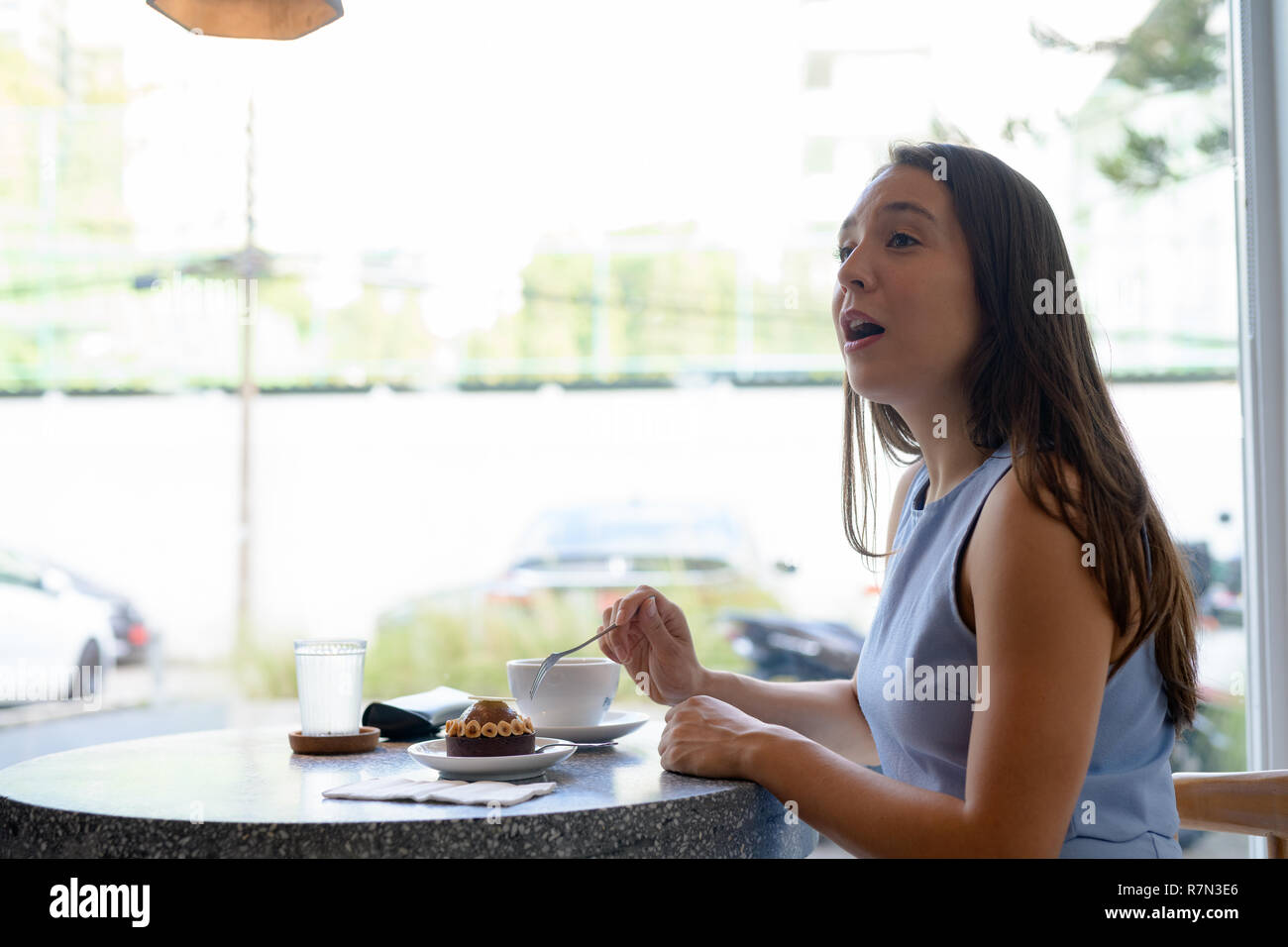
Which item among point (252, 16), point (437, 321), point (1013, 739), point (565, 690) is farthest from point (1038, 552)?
point (437, 321)

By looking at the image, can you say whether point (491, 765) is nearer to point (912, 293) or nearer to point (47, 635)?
point (912, 293)

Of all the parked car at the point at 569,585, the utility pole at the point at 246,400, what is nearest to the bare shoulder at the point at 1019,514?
the parked car at the point at 569,585

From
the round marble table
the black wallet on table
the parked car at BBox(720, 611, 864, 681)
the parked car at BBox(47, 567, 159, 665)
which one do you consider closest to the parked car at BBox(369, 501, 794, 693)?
the parked car at BBox(720, 611, 864, 681)

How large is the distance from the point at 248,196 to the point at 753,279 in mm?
1950

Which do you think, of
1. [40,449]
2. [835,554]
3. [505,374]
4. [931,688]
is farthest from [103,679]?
[931,688]

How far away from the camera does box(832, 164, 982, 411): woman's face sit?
3.84 ft

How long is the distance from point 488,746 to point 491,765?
1.4 inches

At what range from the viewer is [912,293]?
3.83 ft

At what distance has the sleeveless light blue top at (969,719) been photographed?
1.05 metres

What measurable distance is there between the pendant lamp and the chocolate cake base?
1052 mm

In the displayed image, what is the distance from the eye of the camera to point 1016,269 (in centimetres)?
118
